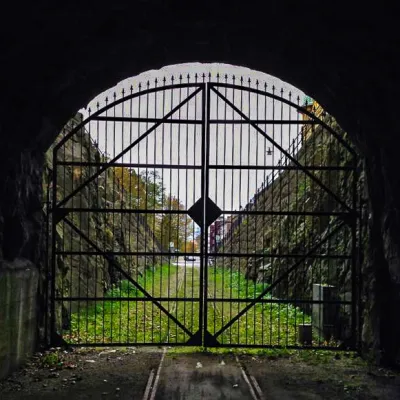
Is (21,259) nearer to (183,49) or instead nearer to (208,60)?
(183,49)

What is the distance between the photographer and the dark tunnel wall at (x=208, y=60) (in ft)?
19.2

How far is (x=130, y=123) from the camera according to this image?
339 inches

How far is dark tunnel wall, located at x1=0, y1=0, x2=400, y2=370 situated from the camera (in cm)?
585

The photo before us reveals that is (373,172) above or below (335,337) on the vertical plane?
above

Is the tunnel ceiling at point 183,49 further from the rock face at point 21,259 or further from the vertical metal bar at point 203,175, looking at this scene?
the vertical metal bar at point 203,175

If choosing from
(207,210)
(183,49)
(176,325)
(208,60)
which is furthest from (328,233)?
(183,49)

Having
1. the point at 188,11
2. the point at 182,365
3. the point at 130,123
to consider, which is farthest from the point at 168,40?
the point at 182,365

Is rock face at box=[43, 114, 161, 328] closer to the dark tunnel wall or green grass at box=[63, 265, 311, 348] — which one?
green grass at box=[63, 265, 311, 348]

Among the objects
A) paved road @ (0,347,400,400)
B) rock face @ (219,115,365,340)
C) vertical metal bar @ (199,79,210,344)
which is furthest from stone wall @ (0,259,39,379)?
rock face @ (219,115,365,340)

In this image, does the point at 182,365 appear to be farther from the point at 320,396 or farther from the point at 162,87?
the point at 162,87

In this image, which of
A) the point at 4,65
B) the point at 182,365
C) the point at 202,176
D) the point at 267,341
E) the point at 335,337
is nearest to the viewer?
the point at 4,65

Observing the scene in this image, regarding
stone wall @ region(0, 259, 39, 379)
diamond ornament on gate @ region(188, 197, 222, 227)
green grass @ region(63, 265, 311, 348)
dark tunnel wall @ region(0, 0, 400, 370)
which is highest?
dark tunnel wall @ region(0, 0, 400, 370)

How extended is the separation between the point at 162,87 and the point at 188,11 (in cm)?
255

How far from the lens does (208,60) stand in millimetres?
8047
